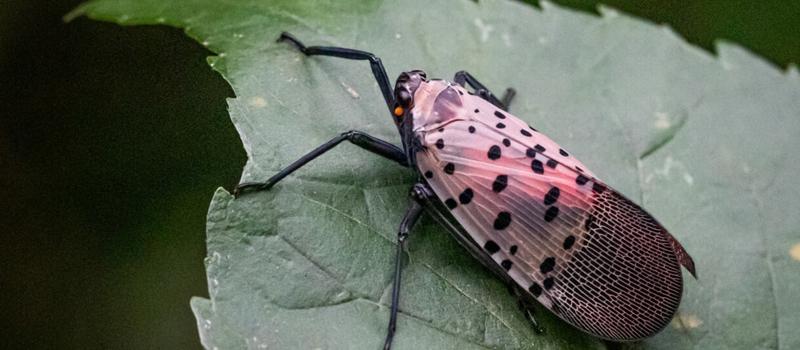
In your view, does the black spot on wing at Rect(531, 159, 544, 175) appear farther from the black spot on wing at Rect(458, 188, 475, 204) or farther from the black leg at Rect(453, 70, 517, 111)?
the black leg at Rect(453, 70, 517, 111)

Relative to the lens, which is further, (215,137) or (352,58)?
(215,137)

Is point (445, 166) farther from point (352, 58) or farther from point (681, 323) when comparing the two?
point (681, 323)

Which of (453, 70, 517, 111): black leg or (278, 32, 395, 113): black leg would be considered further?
(453, 70, 517, 111): black leg

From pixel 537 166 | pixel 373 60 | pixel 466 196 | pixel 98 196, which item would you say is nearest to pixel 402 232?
pixel 466 196

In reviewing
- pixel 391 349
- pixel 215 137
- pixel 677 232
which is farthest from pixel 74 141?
pixel 677 232

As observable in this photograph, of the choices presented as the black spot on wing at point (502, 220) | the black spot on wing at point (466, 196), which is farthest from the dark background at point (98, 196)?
the black spot on wing at point (502, 220)

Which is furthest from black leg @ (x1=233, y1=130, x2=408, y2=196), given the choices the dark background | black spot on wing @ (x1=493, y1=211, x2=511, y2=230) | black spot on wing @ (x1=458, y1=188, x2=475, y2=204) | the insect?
the dark background
